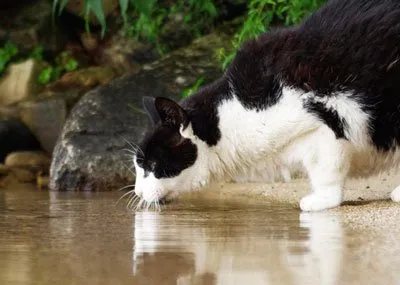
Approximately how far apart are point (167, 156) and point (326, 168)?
33.1 inches

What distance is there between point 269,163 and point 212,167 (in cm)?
31

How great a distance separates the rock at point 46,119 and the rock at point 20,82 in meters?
0.95

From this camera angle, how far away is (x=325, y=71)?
4.06 m

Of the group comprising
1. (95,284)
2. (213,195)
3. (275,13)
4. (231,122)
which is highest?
(275,13)

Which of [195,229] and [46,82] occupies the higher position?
[46,82]

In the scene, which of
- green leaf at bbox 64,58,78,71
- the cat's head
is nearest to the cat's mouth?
the cat's head

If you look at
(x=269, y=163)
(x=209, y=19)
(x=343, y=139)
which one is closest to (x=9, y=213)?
(x=269, y=163)

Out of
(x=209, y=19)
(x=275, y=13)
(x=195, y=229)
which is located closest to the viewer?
(x=195, y=229)

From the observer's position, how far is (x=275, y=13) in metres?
6.38

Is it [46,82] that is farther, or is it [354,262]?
[46,82]

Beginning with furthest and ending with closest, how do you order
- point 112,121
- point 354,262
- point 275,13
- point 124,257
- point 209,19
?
point 209,19 < point 112,121 < point 275,13 < point 124,257 < point 354,262

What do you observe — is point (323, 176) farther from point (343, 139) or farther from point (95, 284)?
point (95, 284)

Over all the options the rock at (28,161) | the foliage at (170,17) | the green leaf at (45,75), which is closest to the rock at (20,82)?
the green leaf at (45,75)

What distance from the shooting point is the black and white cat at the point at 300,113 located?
4027 mm
